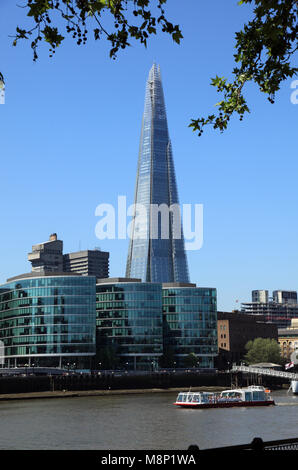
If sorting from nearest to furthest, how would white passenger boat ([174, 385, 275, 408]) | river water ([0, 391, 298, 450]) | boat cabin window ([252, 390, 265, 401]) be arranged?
river water ([0, 391, 298, 450]) → white passenger boat ([174, 385, 275, 408]) → boat cabin window ([252, 390, 265, 401])

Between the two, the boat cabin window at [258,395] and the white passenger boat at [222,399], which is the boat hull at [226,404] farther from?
the boat cabin window at [258,395]

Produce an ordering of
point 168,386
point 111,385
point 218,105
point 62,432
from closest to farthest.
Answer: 1. point 218,105
2. point 62,432
3. point 111,385
4. point 168,386

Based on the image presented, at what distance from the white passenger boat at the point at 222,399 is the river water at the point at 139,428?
4952mm

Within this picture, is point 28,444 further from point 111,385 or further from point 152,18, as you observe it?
point 111,385

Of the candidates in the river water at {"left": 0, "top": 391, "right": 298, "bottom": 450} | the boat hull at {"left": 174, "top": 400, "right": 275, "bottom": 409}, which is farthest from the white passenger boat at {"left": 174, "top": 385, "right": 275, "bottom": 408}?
the river water at {"left": 0, "top": 391, "right": 298, "bottom": 450}

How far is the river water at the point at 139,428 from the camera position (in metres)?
62.9

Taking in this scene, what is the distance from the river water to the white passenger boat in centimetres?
495

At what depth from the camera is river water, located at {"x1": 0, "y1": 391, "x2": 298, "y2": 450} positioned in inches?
2475

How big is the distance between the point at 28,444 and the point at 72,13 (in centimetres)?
5317

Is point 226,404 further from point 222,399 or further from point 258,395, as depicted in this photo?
point 258,395

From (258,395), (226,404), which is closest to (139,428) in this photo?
(226,404)

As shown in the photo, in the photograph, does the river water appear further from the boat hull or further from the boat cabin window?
the boat cabin window
